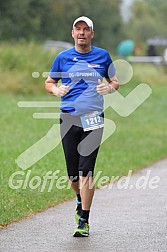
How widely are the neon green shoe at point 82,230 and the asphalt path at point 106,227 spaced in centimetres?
6

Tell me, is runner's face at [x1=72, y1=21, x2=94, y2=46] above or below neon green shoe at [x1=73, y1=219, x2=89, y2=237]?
above

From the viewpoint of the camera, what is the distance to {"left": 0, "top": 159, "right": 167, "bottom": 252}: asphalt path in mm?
8273

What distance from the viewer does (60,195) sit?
11.8m

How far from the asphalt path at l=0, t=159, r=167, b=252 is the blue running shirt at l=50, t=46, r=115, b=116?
1.32 m

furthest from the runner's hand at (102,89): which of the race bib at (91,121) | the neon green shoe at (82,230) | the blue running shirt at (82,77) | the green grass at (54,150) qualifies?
the green grass at (54,150)

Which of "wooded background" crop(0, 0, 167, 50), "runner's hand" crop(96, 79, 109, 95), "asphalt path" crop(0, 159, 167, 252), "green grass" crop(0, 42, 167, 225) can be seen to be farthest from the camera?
"wooded background" crop(0, 0, 167, 50)

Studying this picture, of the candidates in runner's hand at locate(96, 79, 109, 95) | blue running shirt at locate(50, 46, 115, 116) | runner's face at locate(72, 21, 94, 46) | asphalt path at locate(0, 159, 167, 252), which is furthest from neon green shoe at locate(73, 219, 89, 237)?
runner's face at locate(72, 21, 94, 46)

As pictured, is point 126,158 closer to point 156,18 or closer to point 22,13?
point 22,13

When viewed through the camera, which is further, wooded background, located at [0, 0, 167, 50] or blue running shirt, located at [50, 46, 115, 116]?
wooded background, located at [0, 0, 167, 50]

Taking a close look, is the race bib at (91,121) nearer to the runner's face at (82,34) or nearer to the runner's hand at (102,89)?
the runner's hand at (102,89)

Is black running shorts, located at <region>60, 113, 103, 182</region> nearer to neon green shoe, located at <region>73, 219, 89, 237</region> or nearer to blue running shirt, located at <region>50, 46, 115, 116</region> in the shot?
blue running shirt, located at <region>50, 46, 115, 116</region>

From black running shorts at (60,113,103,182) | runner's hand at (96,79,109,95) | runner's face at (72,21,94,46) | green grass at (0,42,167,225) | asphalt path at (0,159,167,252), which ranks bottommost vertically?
green grass at (0,42,167,225)

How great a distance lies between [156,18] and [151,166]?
80.6 meters

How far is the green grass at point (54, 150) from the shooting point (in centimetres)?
1107
